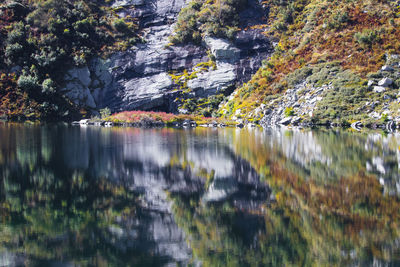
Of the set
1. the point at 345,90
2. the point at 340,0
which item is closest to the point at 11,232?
the point at 345,90

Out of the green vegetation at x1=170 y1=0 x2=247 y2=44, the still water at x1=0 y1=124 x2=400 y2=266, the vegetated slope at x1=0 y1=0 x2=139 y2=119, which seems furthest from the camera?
the green vegetation at x1=170 y1=0 x2=247 y2=44

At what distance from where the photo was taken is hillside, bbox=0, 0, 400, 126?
53506 mm

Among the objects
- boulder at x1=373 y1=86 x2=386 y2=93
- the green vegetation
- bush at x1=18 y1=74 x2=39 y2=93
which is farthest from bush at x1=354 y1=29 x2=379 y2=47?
bush at x1=18 y1=74 x2=39 y2=93

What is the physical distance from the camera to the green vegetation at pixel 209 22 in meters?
79.2

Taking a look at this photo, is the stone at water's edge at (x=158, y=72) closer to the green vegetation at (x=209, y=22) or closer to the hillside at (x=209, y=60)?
the hillside at (x=209, y=60)

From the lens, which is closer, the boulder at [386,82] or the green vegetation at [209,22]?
the boulder at [386,82]

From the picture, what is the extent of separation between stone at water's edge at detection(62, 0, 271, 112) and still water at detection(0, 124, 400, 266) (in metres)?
50.4

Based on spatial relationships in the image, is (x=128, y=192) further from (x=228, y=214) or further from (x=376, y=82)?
(x=376, y=82)

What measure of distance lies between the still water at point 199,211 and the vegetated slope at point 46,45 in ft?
151

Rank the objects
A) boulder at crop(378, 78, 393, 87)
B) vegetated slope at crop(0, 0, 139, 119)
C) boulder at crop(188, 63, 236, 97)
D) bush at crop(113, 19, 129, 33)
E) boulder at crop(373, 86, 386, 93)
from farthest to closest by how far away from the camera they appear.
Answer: bush at crop(113, 19, 129, 33) < boulder at crop(188, 63, 236, 97) < vegetated slope at crop(0, 0, 139, 119) < boulder at crop(378, 78, 393, 87) < boulder at crop(373, 86, 386, 93)

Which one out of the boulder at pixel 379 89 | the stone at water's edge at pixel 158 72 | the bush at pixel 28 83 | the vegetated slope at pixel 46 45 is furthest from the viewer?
the stone at water's edge at pixel 158 72

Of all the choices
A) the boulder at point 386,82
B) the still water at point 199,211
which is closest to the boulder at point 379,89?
the boulder at point 386,82

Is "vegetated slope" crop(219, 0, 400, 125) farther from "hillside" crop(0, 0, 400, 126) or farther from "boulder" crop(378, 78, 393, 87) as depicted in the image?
"hillside" crop(0, 0, 400, 126)

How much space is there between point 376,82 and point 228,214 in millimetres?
46252
